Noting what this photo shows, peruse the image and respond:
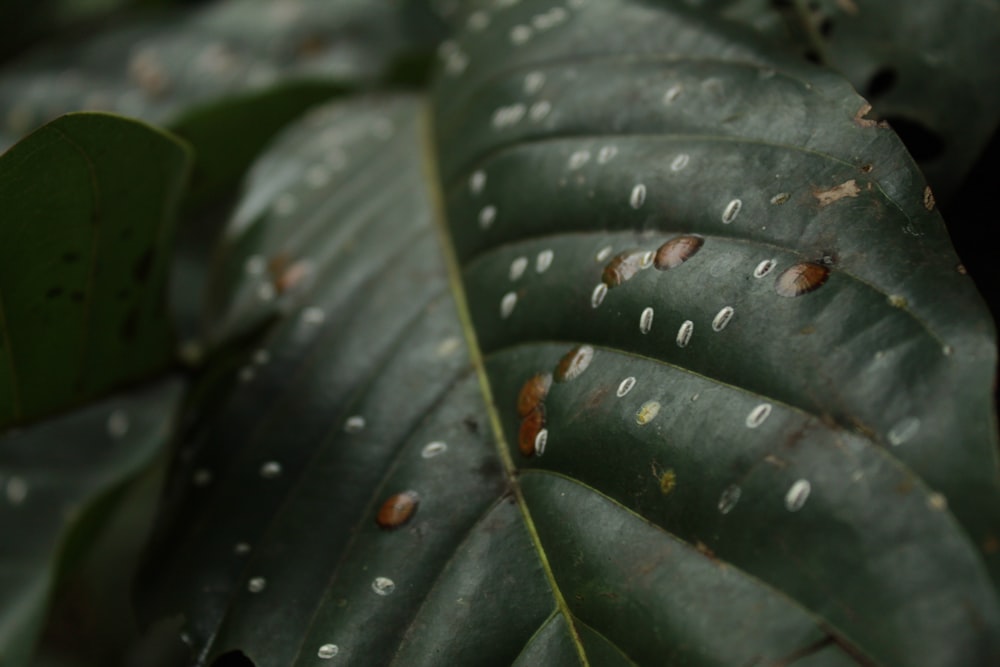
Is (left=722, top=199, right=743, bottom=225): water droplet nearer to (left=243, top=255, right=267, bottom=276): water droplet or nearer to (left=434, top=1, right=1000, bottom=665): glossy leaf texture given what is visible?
(left=434, top=1, right=1000, bottom=665): glossy leaf texture

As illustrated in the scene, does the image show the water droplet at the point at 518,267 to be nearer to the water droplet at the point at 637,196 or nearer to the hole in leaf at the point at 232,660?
the water droplet at the point at 637,196

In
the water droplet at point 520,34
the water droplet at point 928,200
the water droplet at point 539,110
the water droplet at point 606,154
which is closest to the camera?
the water droplet at point 928,200

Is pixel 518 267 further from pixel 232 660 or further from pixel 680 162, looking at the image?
pixel 232 660

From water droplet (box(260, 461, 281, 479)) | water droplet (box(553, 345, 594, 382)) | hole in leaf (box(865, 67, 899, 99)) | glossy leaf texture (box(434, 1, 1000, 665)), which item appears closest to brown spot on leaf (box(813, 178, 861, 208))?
glossy leaf texture (box(434, 1, 1000, 665))

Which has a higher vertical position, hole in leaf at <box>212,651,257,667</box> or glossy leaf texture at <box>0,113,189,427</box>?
glossy leaf texture at <box>0,113,189,427</box>

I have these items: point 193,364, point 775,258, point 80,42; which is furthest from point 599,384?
point 80,42

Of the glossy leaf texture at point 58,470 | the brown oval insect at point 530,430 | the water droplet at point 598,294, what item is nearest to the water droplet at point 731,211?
the water droplet at point 598,294
